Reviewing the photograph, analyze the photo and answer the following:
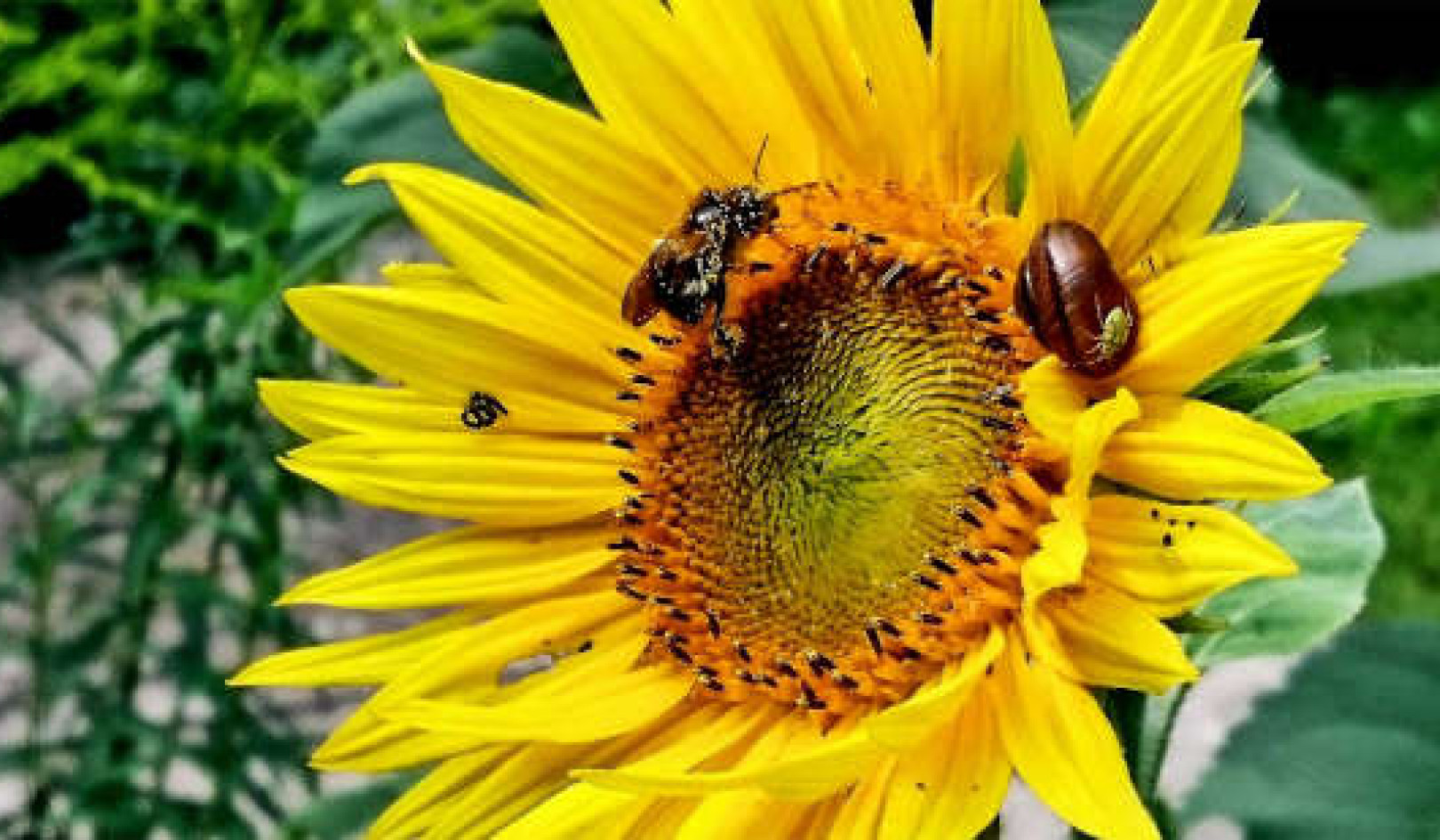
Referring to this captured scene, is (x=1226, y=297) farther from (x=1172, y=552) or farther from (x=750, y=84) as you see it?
(x=750, y=84)

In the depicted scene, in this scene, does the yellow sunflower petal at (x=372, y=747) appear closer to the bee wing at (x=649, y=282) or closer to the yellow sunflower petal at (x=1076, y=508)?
the bee wing at (x=649, y=282)

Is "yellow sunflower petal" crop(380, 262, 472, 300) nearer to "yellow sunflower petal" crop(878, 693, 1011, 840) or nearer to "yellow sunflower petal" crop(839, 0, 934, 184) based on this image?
"yellow sunflower petal" crop(839, 0, 934, 184)

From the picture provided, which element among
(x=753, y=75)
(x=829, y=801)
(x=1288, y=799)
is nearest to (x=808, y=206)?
(x=753, y=75)

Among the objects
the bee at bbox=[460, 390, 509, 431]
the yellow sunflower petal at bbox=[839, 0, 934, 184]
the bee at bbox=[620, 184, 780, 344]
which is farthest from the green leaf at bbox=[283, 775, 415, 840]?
the yellow sunflower petal at bbox=[839, 0, 934, 184]

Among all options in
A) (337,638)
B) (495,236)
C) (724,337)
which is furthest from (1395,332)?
(495,236)

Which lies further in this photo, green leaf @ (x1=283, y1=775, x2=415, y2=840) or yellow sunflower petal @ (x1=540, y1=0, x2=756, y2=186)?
green leaf @ (x1=283, y1=775, x2=415, y2=840)

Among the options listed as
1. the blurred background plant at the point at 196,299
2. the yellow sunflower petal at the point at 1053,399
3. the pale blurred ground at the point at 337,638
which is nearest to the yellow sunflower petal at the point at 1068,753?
the yellow sunflower petal at the point at 1053,399

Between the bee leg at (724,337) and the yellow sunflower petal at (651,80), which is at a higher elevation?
the yellow sunflower petal at (651,80)

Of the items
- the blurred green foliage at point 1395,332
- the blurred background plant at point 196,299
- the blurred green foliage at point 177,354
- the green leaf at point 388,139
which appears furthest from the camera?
the blurred green foliage at point 1395,332
